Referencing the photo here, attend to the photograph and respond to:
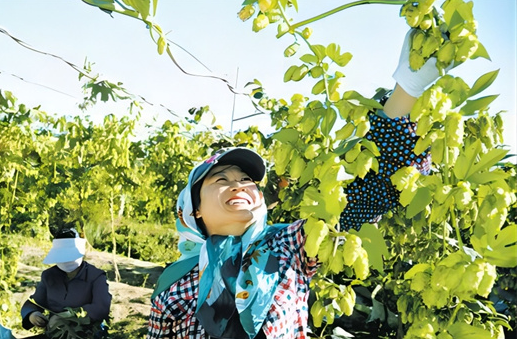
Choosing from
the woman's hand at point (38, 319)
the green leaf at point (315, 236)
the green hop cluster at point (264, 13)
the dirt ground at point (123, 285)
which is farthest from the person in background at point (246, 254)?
the dirt ground at point (123, 285)

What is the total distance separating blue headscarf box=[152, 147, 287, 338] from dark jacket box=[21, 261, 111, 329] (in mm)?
1488

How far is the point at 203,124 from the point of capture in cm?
239

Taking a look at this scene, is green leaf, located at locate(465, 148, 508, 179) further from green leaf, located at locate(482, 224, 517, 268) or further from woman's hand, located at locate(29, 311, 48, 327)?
woman's hand, located at locate(29, 311, 48, 327)

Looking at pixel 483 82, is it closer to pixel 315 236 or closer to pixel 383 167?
pixel 315 236

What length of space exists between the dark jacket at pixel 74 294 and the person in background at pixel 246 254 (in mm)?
1488

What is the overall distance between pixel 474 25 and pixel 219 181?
86cm

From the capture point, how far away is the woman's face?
4.61 ft

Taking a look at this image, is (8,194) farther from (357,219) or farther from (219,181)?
(357,219)

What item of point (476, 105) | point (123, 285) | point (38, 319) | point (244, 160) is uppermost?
point (476, 105)

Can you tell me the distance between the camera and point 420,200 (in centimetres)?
76

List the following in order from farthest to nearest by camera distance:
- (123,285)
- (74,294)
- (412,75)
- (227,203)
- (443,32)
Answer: (123,285) < (74,294) < (227,203) < (412,75) < (443,32)

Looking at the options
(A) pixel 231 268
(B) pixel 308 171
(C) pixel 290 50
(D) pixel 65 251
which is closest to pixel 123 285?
(D) pixel 65 251

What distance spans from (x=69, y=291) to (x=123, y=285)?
7.88 feet

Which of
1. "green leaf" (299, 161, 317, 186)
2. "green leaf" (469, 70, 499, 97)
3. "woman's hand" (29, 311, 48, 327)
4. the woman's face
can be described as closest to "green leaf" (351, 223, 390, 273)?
"green leaf" (299, 161, 317, 186)
